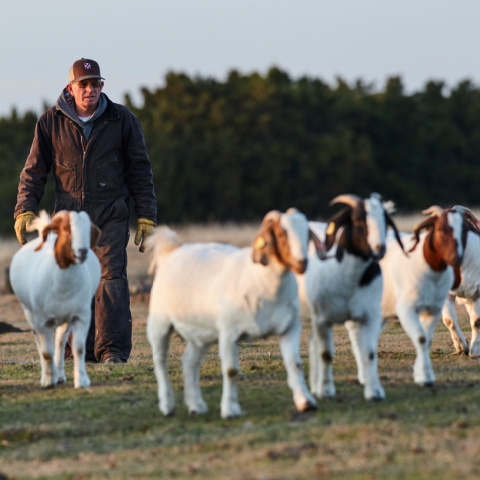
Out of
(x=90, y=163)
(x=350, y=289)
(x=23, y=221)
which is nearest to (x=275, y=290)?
(x=350, y=289)

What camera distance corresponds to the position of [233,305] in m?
8.20

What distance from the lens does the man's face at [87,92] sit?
12.5 meters

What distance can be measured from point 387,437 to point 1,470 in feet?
9.52

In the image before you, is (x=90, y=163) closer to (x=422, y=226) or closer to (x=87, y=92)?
(x=87, y=92)

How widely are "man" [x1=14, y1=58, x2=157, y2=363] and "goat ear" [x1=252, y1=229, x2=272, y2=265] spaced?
4661 millimetres

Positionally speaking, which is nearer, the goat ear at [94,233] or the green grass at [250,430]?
the green grass at [250,430]

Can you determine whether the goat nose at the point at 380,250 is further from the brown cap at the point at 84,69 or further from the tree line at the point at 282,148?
the tree line at the point at 282,148

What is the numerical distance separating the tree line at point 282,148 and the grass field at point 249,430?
37.6 metres

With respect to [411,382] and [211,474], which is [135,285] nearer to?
[411,382]

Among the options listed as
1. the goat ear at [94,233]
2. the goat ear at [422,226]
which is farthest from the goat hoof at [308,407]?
the goat ear at [94,233]

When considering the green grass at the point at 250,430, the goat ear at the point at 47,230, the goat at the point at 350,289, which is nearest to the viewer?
the green grass at the point at 250,430

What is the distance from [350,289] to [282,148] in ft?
151

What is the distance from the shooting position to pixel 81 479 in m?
6.79

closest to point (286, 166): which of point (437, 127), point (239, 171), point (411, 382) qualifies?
point (239, 171)
